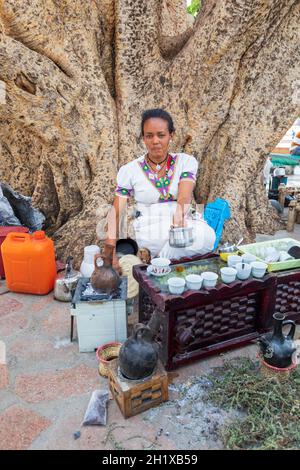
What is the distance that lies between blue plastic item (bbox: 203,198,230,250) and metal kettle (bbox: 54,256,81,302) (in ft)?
4.75

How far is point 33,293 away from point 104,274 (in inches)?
47.5

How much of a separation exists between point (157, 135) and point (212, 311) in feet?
4.31

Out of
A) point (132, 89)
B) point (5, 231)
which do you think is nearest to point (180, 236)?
point (5, 231)

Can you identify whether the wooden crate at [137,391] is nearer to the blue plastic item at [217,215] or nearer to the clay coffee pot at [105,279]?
the clay coffee pot at [105,279]

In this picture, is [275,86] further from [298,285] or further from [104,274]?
[104,274]

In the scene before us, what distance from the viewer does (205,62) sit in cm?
388

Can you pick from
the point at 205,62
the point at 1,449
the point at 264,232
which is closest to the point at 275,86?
the point at 205,62

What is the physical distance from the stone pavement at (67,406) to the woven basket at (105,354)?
67 mm

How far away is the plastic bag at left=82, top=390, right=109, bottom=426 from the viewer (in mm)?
1879

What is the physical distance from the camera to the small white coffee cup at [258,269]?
2.39m

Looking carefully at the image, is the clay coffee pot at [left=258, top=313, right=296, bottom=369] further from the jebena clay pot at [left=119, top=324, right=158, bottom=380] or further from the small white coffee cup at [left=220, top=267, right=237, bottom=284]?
the jebena clay pot at [left=119, top=324, right=158, bottom=380]

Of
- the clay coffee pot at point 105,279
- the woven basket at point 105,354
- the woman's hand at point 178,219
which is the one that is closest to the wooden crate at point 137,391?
the woven basket at point 105,354

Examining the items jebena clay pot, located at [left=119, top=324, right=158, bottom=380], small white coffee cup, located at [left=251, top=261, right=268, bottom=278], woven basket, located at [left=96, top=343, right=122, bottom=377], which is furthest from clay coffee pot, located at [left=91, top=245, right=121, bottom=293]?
small white coffee cup, located at [left=251, top=261, right=268, bottom=278]

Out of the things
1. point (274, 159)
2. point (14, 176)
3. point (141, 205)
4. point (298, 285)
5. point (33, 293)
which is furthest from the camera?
point (274, 159)
